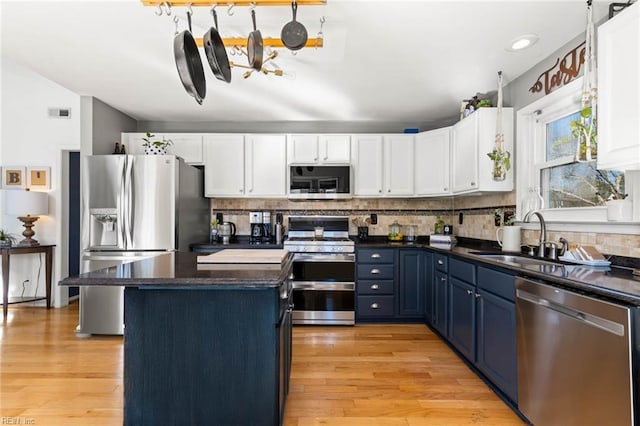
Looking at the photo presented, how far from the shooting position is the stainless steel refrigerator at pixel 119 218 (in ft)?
10.7

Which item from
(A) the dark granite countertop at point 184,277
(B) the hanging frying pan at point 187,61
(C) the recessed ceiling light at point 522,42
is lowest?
(A) the dark granite countertop at point 184,277

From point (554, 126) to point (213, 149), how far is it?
3423 millimetres

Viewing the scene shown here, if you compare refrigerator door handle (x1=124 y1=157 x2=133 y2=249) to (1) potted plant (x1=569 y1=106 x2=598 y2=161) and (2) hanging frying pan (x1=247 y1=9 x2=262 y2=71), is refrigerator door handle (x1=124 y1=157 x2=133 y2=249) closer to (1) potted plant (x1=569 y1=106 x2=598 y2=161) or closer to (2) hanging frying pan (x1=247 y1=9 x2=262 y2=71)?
(2) hanging frying pan (x1=247 y1=9 x2=262 y2=71)

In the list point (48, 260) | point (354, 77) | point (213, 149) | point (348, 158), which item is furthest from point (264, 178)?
point (48, 260)

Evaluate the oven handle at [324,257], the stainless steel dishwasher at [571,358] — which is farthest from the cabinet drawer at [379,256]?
the stainless steel dishwasher at [571,358]

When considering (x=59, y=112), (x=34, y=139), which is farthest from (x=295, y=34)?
(x=34, y=139)

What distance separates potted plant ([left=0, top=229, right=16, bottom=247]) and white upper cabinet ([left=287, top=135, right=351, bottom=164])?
3.29 meters

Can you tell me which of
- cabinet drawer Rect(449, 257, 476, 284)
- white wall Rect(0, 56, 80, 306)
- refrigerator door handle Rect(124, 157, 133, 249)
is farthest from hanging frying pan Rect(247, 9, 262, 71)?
white wall Rect(0, 56, 80, 306)

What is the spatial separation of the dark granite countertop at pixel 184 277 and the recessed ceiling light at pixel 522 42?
226 cm

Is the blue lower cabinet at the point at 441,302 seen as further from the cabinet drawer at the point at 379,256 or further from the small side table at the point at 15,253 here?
the small side table at the point at 15,253

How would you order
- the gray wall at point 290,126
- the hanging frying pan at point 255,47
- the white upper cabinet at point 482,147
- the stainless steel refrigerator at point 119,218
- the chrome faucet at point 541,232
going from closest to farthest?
the hanging frying pan at point 255,47 < the chrome faucet at point 541,232 < the white upper cabinet at point 482,147 < the stainless steel refrigerator at point 119,218 < the gray wall at point 290,126

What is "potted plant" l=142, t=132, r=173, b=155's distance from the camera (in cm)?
370

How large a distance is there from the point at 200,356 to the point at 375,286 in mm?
2414

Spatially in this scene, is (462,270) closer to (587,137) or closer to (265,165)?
(587,137)
